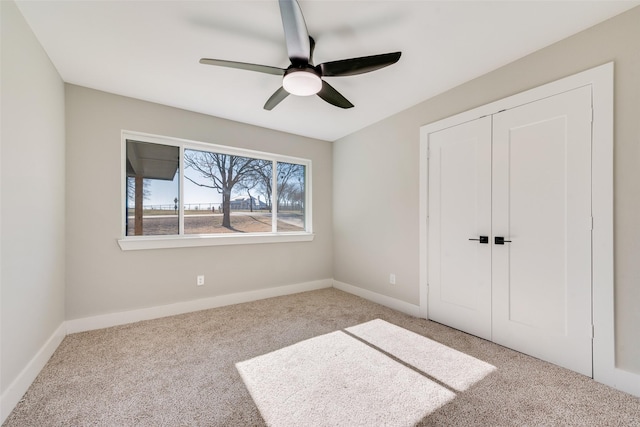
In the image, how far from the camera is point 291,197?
13.5 feet

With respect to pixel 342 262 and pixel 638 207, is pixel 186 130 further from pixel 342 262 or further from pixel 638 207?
pixel 638 207

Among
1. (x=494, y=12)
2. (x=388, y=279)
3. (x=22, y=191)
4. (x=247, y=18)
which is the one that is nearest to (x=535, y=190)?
(x=494, y=12)

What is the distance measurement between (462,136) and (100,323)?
407 centimetres

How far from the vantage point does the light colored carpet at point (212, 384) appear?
146 cm

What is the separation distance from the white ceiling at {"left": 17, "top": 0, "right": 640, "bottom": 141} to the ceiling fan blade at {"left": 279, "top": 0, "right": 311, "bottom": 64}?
9.1 inches

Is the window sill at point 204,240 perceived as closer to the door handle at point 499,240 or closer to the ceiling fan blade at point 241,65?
the ceiling fan blade at point 241,65

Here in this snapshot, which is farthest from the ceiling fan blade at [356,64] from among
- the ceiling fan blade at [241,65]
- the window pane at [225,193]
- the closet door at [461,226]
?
the window pane at [225,193]

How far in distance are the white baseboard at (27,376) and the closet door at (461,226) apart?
3271mm

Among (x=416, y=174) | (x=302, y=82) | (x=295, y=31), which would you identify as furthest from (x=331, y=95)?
(x=416, y=174)

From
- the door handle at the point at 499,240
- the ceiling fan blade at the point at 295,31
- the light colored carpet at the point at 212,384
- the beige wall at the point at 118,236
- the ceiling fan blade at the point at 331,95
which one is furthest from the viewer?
the beige wall at the point at 118,236

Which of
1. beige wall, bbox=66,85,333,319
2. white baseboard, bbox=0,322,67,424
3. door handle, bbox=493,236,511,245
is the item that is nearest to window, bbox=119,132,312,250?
beige wall, bbox=66,85,333,319

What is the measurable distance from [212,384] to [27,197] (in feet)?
5.83

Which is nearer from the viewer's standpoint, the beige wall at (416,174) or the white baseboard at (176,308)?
the beige wall at (416,174)

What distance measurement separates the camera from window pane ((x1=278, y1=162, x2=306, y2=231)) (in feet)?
13.1
